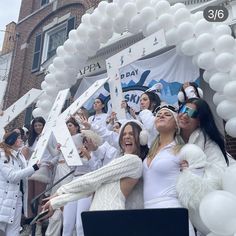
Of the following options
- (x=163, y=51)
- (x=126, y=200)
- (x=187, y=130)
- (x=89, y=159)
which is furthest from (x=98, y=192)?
(x=163, y=51)

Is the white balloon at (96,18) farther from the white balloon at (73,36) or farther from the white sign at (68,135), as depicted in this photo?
the white sign at (68,135)

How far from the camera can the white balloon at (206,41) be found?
13.6 feet

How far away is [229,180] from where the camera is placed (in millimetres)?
2209

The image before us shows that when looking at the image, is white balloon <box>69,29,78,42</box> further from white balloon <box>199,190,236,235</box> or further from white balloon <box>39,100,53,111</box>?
white balloon <box>199,190,236,235</box>

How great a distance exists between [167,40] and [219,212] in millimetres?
3062

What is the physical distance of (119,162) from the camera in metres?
2.47

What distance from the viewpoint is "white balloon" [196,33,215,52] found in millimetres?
4133

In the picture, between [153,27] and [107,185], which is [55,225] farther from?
[153,27]

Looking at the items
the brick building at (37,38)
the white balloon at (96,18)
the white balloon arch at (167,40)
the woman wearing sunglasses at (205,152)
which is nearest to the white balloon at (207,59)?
the white balloon arch at (167,40)

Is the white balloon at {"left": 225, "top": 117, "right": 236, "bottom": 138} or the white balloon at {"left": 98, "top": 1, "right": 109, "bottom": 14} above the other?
the white balloon at {"left": 98, "top": 1, "right": 109, "bottom": 14}

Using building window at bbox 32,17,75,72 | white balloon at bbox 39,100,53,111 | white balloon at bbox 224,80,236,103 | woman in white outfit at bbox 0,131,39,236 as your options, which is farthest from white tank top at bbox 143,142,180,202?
building window at bbox 32,17,75,72

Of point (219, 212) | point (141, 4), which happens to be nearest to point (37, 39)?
point (141, 4)

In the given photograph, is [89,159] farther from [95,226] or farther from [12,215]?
[95,226]

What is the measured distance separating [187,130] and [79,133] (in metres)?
1.94
